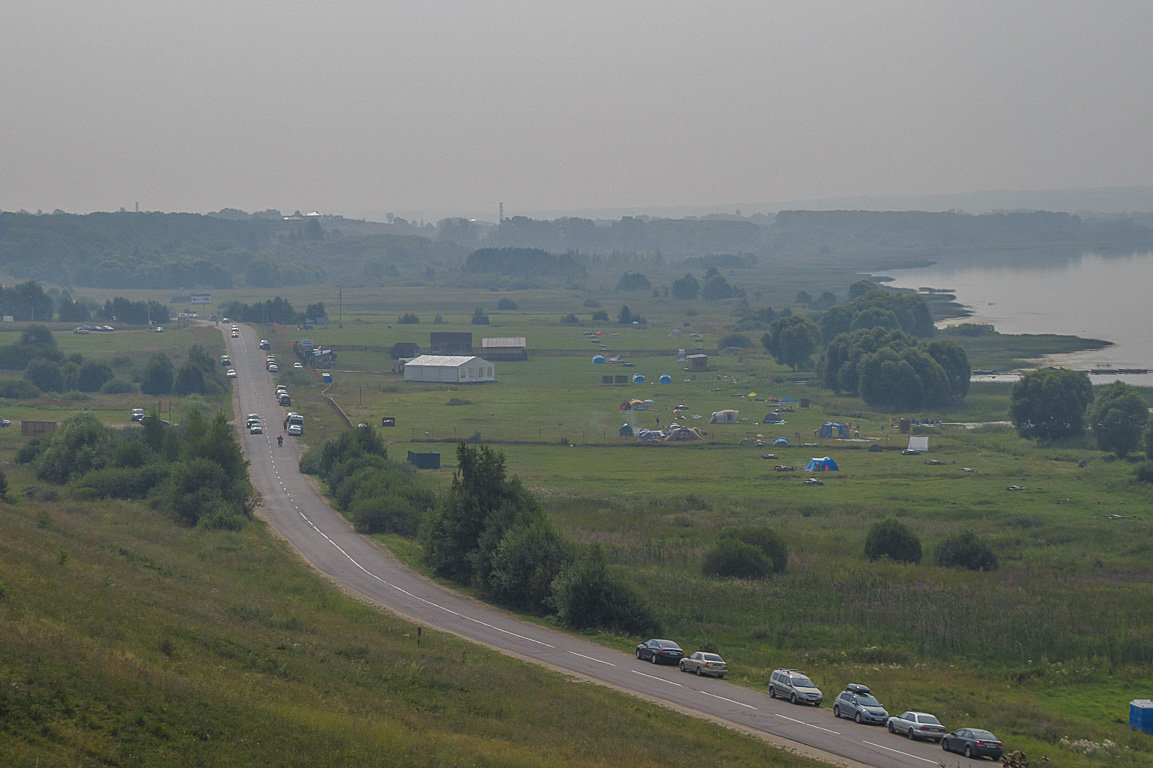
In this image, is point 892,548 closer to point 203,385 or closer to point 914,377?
point 914,377

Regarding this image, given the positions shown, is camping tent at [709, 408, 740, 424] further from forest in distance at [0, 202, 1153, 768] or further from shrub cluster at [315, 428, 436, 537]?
shrub cluster at [315, 428, 436, 537]

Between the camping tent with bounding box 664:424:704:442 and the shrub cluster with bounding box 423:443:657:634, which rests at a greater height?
the shrub cluster with bounding box 423:443:657:634

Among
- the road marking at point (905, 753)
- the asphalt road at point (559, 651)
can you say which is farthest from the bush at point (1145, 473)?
the road marking at point (905, 753)

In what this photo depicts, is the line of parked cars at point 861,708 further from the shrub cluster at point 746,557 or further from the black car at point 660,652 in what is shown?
the shrub cluster at point 746,557

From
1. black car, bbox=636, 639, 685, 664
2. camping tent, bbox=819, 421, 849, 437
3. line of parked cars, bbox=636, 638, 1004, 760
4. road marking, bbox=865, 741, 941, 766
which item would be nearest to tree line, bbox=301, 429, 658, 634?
black car, bbox=636, 639, 685, 664

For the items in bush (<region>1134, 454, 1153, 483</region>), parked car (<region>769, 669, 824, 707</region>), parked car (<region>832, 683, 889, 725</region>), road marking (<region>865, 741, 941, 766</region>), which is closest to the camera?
road marking (<region>865, 741, 941, 766</region>)

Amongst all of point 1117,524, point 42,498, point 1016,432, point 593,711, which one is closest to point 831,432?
point 1016,432
